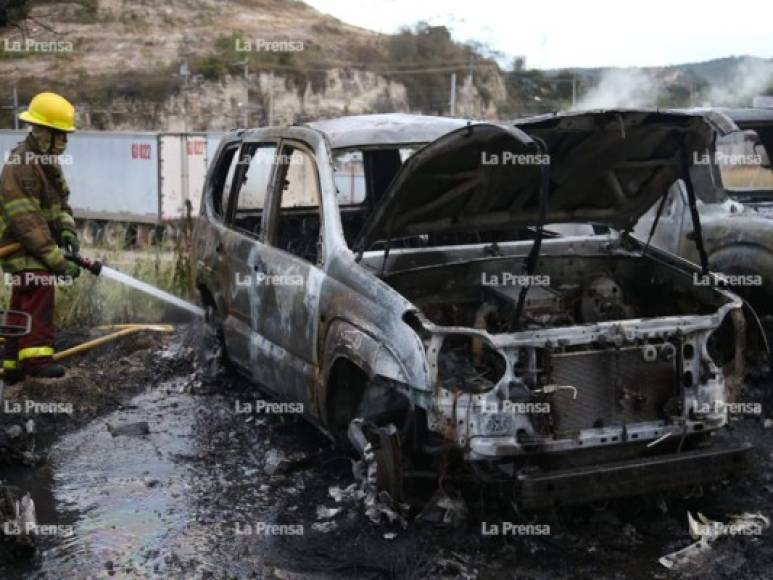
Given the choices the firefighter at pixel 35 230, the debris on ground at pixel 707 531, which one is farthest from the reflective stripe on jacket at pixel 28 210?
the debris on ground at pixel 707 531

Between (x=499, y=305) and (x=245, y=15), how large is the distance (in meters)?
51.6

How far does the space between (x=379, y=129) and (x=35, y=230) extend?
2.90 m

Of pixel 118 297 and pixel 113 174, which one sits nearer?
pixel 118 297

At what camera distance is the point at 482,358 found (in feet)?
15.4

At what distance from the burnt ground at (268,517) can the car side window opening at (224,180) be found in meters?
1.51

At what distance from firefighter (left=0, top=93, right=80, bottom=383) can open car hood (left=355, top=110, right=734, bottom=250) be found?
3.22 metres

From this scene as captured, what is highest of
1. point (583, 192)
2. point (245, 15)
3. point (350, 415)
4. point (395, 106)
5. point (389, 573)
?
point (245, 15)

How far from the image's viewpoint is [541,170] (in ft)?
14.3

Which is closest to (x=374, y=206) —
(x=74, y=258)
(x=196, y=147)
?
(x=74, y=258)

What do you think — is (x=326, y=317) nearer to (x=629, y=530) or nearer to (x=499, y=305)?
(x=499, y=305)

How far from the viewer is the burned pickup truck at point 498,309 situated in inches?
171

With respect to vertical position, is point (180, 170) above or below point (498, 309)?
above

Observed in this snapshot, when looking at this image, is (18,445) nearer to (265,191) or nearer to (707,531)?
(265,191)

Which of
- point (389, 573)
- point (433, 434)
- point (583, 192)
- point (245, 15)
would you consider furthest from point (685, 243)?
point (245, 15)
